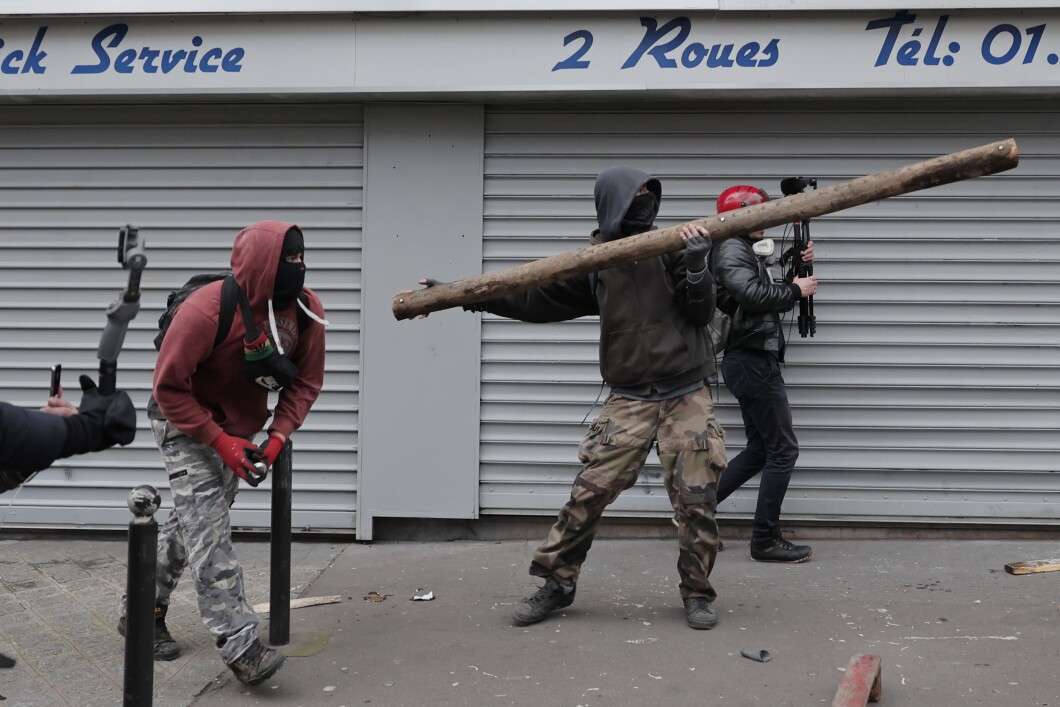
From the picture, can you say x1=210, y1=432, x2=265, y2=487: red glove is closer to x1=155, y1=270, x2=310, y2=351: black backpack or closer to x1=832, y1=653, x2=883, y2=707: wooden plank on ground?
x1=155, y1=270, x2=310, y2=351: black backpack

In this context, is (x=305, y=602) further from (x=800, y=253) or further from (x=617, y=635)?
(x=800, y=253)

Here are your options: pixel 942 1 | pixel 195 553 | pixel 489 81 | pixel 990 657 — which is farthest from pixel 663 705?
pixel 942 1

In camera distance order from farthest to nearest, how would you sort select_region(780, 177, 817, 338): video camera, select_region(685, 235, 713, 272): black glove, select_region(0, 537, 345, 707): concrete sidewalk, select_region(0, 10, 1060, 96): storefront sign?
select_region(0, 10, 1060, 96): storefront sign < select_region(780, 177, 817, 338): video camera < select_region(685, 235, 713, 272): black glove < select_region(0, 537, 345, 707): concrete sidewalk

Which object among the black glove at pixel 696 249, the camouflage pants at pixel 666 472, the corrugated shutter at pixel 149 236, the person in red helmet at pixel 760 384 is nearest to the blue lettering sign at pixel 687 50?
the person in red helmet at pixel 760 384

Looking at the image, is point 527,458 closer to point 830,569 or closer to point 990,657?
point 830,569

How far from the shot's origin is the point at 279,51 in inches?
256

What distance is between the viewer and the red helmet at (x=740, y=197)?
5863 mm

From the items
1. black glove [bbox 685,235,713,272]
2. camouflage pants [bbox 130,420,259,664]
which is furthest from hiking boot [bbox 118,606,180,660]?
black glove [bbox 685,235,713,272]

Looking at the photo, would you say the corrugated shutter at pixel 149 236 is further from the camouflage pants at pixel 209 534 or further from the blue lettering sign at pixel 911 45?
the blue lettering sign at pixel 911 45

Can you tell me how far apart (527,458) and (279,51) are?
2.91 metres

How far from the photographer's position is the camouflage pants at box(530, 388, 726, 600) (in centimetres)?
488

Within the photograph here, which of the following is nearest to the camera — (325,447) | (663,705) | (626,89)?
(663,705)

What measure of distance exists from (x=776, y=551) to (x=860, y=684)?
2188 mm

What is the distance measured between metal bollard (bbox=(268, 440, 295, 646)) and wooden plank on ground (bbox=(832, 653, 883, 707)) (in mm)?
2426
